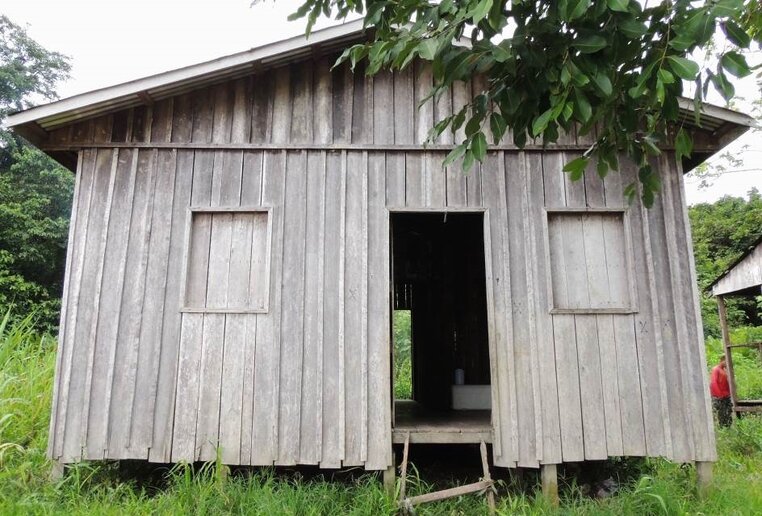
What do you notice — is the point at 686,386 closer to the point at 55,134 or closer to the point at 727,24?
the point at 727,24

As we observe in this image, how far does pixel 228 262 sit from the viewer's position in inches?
199

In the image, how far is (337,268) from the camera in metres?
4.99

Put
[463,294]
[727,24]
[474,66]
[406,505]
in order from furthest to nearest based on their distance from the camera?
1. [463,294]
2. [406,505]
3. [474,66]
4. [727,24]

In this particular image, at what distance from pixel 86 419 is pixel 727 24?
5.46 m

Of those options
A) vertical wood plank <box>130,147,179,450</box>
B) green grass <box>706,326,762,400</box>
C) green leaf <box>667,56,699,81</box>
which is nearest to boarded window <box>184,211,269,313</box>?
vertical wood plank <box>130,147,179,450</box>

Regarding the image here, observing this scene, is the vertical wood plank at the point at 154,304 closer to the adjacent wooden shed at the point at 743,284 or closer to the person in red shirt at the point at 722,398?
the person in red shirt at the point at 722,398

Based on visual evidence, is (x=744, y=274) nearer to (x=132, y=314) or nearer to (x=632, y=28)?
(x=632, y=28)

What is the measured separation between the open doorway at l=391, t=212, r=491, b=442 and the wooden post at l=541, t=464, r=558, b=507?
6.59 ft

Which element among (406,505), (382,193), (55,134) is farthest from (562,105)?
(55,134)

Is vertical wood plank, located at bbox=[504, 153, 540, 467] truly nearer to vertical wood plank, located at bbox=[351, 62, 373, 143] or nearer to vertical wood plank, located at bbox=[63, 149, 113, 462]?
vertical wood plank, located at bbox=[351, 62, 373, 143]

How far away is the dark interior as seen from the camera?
799 cm

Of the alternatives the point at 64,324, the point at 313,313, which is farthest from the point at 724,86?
the point at 64,324

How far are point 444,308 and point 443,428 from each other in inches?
159

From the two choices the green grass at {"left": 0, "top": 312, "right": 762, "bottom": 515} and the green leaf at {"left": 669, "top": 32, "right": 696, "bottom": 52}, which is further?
the green grass at {"left": 0, "top": 312, "right": 762, "bottom": 515}
